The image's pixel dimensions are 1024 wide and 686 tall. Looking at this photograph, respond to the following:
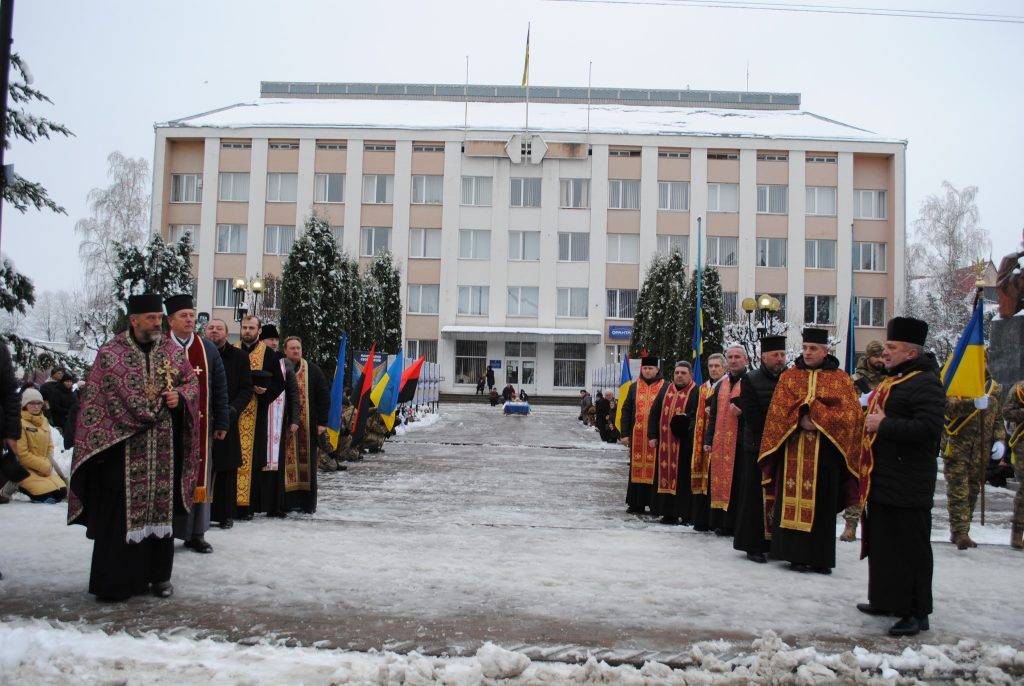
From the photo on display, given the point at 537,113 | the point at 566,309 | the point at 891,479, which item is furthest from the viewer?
the point at 537,113

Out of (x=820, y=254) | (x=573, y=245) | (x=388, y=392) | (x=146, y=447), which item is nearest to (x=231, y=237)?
(x=573, y=245)

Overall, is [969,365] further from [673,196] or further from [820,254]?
[820,254]

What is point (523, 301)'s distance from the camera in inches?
1983

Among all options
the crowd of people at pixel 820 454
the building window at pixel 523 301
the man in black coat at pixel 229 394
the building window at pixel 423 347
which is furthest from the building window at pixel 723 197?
the man in black coat at pixel 229 394

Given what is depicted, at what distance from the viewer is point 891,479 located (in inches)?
224

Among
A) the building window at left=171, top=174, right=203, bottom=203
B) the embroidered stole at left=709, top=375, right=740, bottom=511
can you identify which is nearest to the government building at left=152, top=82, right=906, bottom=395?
the building window at left=171, top=174, right=203, bottom=203

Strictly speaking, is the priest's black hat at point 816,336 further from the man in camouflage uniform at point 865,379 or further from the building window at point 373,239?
the building window at point 373,239

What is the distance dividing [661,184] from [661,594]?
46.4 metres

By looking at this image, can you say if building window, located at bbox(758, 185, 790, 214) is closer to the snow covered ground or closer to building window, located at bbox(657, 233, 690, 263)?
building window, located at bbox(657, 233, 690, 263)

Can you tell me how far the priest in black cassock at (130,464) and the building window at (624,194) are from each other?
46.1 m

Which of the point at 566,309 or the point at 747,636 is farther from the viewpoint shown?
the point at 566,309

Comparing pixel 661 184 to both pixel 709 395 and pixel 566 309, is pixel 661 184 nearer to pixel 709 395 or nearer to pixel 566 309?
pixel 566 309

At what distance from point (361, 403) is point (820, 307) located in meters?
39.1

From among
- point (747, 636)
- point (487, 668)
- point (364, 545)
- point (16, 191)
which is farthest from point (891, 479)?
point (16, 191)
